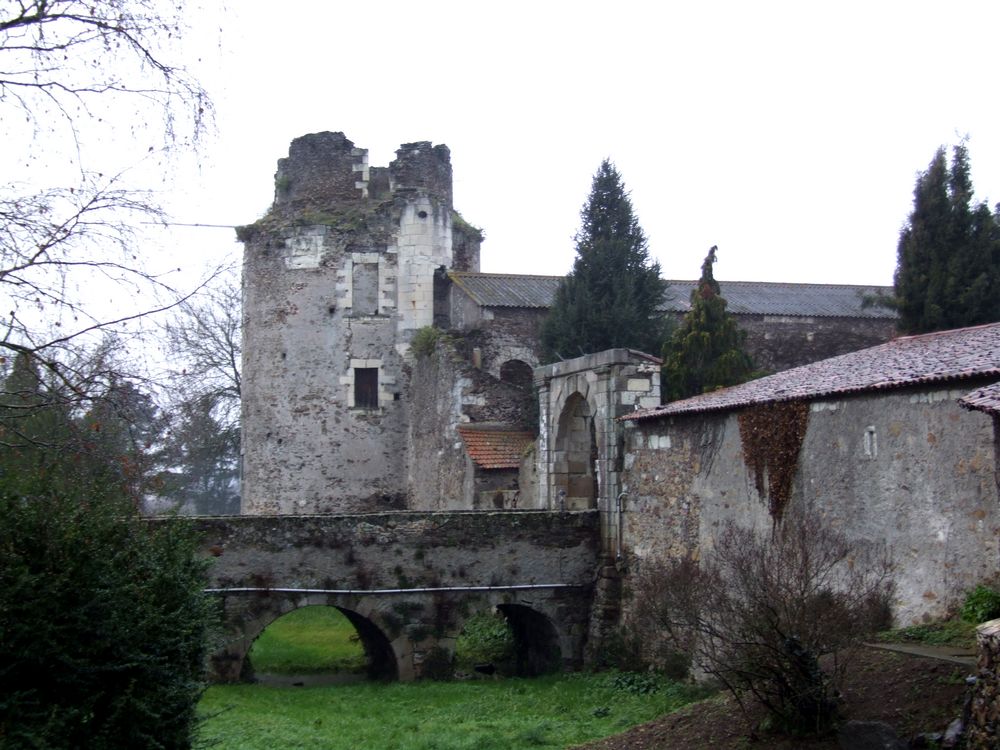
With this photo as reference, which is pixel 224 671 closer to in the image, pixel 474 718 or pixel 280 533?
pixel 280 533

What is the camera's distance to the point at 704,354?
2317 centimetres

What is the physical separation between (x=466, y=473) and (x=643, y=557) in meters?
7.76

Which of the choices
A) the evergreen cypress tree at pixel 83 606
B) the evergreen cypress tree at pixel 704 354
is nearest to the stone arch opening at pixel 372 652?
the evergreen cypress tree at pixel 704 354

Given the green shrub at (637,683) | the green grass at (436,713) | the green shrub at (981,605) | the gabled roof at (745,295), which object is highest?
the gabled roof at (745,295)

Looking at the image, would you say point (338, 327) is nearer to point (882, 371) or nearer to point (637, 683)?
point (637, 683)

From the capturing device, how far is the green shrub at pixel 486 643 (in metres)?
20.8

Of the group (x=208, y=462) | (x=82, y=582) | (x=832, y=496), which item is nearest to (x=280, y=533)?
(x=832, y=496)

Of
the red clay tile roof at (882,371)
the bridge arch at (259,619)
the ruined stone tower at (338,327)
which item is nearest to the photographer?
the red clay tile roof at (882,371)

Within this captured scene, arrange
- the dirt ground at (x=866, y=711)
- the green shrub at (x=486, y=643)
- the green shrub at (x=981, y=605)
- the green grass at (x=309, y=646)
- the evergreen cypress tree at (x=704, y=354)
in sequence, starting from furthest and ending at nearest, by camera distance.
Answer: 1. the evergreen cypress tree at (x=704, y=354)
2. the green grass at (x=309, y=646)
3. the green shrub at (x=486, y=643)
4. the green shrub at (x=981, y=605)
5. the dirt ground at (x=866, y=711)

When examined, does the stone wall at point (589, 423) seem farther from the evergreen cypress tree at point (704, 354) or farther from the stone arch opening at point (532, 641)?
the evergreen cypress tree at point (704, 354)

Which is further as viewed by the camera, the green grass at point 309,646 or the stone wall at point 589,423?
the green grass at point 309,646

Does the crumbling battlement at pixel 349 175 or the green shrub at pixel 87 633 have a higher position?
the crumbling battlement at pixel 349 175

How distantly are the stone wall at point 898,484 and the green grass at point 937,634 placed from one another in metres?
0.25

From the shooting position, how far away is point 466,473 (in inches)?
999
